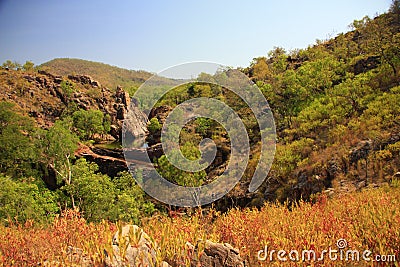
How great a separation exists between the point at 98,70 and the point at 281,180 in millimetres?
138448

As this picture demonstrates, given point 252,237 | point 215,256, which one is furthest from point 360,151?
point 215,256

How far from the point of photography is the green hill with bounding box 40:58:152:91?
13325 cm

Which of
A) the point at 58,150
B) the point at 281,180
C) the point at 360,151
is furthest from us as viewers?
the point at 58,150

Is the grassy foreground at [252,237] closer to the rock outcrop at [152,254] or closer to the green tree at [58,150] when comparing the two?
the rock outcrop at [152,254]

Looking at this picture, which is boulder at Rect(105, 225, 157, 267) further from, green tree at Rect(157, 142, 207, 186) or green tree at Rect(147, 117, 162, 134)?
green tree at Rect(147, 117, 162, 134)

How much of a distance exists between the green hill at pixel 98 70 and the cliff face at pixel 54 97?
59703mm

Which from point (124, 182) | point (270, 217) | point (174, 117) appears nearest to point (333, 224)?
point (270, 217)

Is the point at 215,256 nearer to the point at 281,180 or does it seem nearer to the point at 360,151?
the point at 360,151

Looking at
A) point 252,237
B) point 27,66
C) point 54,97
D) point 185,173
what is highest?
point 27,66

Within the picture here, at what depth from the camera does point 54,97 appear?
214 ft

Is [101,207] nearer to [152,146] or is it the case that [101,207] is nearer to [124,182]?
[124,182]

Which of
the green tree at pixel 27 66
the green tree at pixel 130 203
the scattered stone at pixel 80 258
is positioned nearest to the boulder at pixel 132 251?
the scattered stone at pixel 80 258

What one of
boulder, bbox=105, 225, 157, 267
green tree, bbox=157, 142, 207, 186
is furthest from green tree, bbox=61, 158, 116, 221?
boulder, bbox=105, 225, 157, 267

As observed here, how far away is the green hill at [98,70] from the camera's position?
133 m
